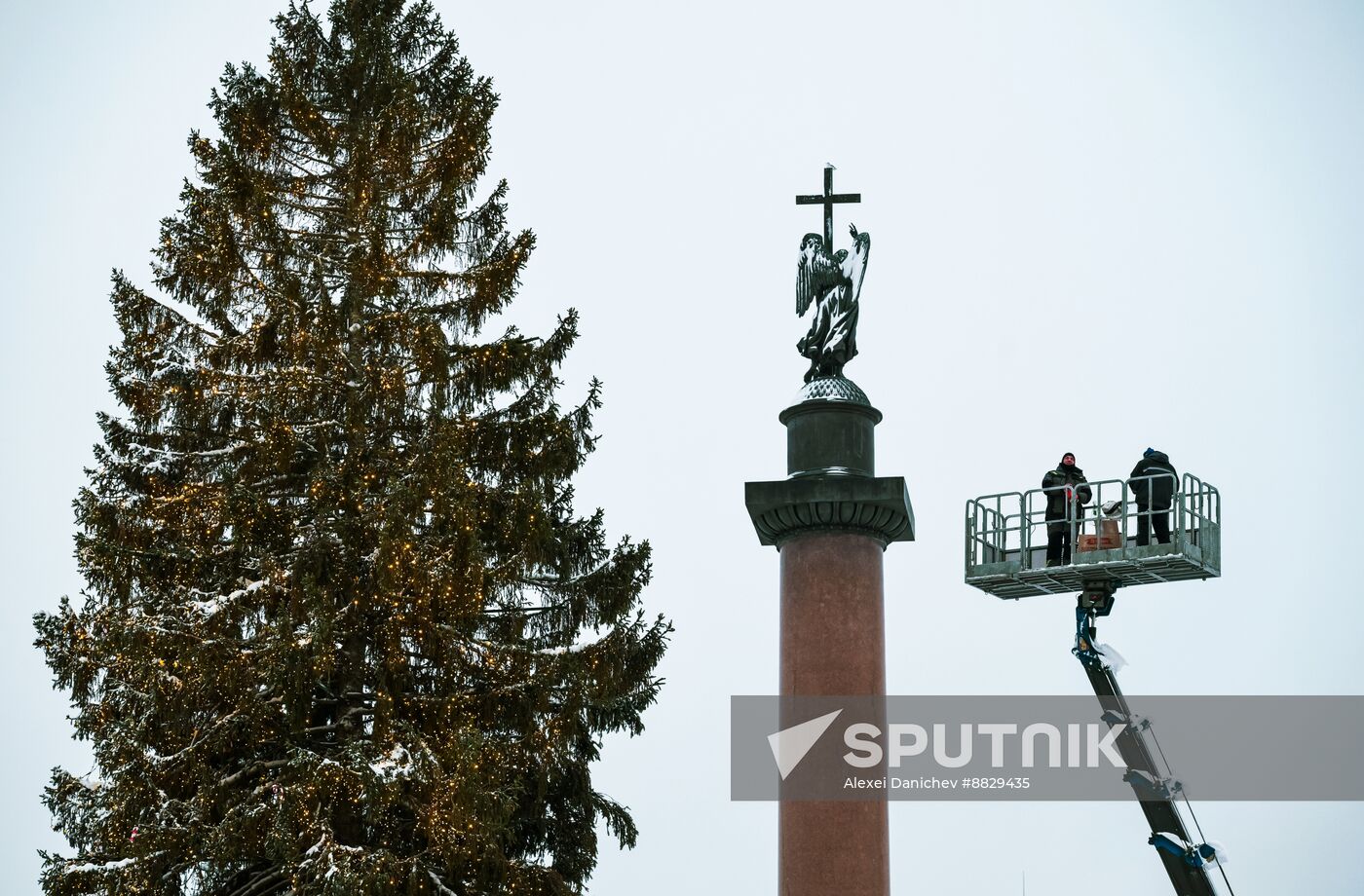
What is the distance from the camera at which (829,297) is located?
71.4 ft

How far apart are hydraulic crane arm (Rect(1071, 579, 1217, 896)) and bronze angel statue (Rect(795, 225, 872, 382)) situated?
386 centimetres

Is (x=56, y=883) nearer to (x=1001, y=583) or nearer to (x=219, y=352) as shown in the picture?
(x=219, y=352)

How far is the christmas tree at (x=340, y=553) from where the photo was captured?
712 inches

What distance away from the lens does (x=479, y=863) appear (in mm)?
18516

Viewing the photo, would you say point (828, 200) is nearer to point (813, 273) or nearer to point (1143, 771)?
point (813, 273)

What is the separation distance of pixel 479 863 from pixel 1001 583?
22.1 feet

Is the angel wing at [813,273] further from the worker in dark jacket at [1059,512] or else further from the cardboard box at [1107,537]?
the cardboard box at [1107,537]

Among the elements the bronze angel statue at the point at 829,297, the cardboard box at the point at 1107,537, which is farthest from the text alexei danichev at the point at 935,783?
the bronze angel statue at the point at 829,297

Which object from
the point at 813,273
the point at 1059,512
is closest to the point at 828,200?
the point at 813,273

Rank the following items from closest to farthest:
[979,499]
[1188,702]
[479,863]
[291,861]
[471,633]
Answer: [291,861]
[479,863]
[471,633]
[979,499]
[1188,702]

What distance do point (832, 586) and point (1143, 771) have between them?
388cm

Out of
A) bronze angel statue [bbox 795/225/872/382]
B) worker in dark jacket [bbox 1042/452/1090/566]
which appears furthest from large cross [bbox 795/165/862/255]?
worker in dark jacket [bbox 1042/452/1090/566]

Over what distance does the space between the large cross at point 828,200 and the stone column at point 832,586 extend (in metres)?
2.17

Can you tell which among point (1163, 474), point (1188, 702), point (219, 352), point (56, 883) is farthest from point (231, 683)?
point (1188, 702)
